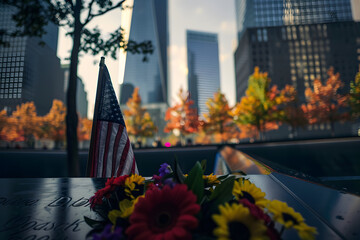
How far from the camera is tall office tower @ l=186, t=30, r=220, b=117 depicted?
16538 centimetres

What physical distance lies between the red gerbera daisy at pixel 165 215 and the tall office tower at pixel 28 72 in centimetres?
295

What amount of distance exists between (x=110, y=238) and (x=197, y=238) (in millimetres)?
279

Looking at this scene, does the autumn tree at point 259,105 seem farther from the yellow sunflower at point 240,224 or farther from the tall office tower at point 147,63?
the tall office tower at point 147,63

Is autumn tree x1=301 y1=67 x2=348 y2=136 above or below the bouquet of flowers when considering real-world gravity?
above

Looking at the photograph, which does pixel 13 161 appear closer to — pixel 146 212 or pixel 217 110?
pixel 146 212

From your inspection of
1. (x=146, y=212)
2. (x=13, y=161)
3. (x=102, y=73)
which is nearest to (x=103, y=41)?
(x=102, y=73)

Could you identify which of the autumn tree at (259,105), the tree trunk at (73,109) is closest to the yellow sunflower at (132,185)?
the tree trunk at (73,109)

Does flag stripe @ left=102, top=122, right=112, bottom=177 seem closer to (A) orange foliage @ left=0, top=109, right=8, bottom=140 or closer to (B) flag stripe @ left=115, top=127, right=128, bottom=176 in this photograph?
(B) flag stripe @ left=115, top=127, right=128, bottom=176

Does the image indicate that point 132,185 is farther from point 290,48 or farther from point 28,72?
point 290,48

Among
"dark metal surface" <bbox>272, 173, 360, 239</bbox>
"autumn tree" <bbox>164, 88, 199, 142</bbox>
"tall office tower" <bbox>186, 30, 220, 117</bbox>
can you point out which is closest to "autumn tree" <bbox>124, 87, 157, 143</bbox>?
"autumn tree" <bbox>164, 88, 199, 142</bbox>

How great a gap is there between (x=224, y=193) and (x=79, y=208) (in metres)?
1.16

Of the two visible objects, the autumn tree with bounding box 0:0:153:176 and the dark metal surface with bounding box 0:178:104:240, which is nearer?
the dark metal surface with bounding box 0:178:104:240

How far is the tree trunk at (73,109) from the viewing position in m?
4.40

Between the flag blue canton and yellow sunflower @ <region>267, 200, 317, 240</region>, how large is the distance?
7.55 ft
